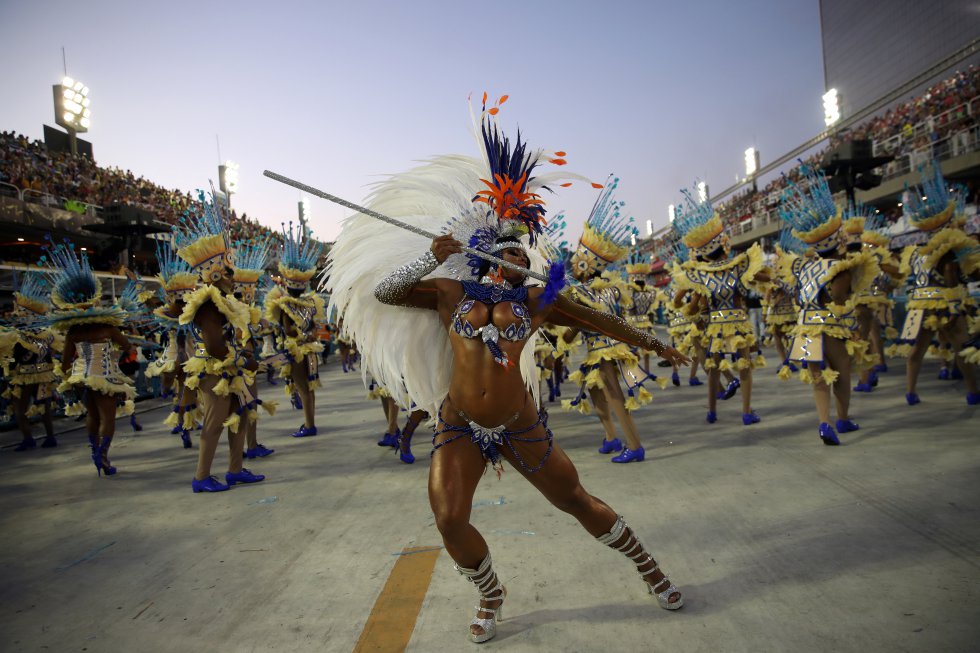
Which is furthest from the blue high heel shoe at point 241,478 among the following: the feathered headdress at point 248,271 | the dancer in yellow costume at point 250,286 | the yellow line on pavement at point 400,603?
the yellow line on pavement at point 400,603

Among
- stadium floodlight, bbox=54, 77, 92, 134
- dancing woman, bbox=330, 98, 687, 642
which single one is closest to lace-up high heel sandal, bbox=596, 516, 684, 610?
dancing woman, bbox=330, 98, 687, 642

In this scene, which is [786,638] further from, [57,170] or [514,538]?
[57,170]

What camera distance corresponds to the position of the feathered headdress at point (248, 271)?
6.41m

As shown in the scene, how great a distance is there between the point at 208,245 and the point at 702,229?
512 cm

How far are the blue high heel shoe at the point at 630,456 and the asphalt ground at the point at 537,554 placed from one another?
0.32 feet

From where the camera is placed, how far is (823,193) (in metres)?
5.55

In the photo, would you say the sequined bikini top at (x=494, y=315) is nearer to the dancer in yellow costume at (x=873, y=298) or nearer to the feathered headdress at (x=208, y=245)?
the feathered headdress at (x=208, y=245)

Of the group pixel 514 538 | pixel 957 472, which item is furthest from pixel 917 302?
pixel 514 538

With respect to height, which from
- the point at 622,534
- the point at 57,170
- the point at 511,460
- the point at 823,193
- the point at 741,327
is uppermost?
the point at 57,170

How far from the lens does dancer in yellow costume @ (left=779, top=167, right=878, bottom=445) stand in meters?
5.39

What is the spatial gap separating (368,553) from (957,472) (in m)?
4.29

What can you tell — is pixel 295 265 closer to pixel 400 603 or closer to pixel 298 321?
pixel 298 321

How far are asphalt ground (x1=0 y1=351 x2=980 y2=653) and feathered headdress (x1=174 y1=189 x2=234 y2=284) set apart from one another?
6.63 ft

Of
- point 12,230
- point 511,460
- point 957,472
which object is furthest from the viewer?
point 12,230
